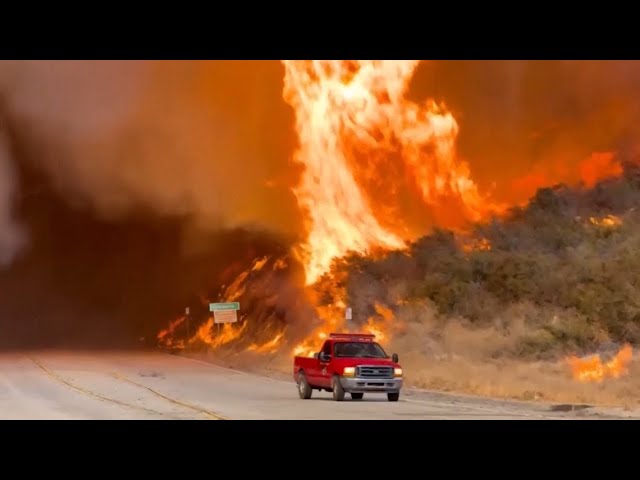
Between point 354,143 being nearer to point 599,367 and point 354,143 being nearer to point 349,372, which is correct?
point 599,367

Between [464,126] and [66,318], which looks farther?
[66,318]

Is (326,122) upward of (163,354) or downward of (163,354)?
upward

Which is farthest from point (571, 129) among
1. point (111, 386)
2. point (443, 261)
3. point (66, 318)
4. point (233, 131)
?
point (66, 318)

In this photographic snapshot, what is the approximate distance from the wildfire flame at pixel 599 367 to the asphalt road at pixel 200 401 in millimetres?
5728

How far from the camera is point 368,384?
26.8 m

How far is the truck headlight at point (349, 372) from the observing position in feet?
87.9

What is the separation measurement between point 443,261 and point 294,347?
8804 mm

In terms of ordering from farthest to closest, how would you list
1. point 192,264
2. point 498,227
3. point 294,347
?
1. point 192,264
2. point 498,227
3. point 294,347

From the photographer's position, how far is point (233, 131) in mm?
65562

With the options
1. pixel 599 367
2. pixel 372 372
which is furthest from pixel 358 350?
pixel 599 367

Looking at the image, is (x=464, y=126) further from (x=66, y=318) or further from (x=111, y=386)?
(x=66, y=318)

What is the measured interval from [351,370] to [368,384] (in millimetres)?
575

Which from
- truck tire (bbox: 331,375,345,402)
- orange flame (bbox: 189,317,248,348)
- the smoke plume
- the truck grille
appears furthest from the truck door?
the smoke plume

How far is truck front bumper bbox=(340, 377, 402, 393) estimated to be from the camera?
26.8 meters
